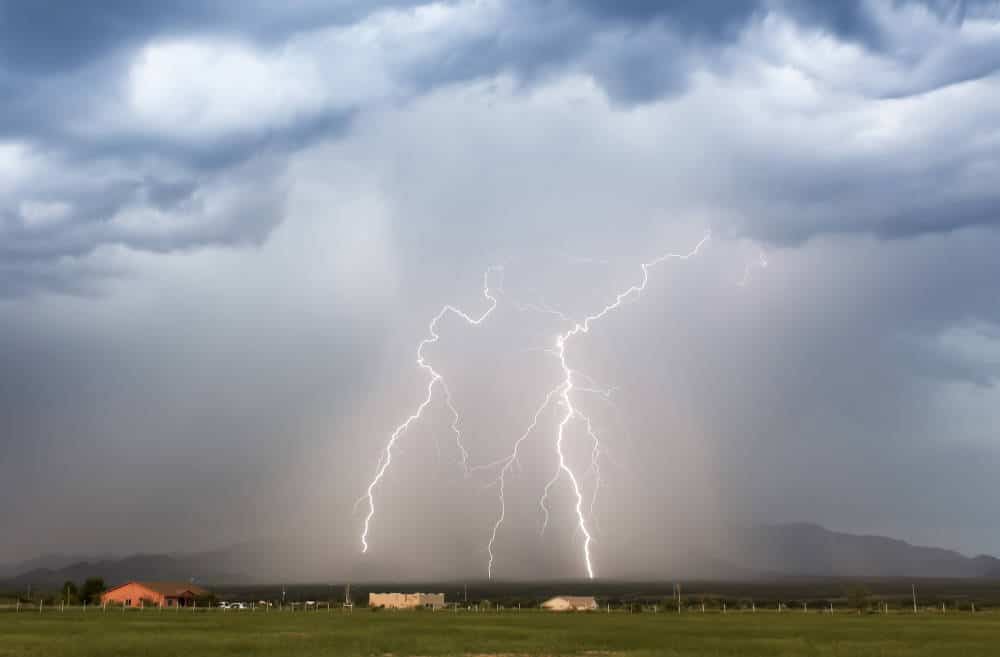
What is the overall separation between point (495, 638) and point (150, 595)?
239 feet

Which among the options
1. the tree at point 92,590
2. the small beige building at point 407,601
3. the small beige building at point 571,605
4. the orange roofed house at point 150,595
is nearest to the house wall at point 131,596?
the orange roofed house at point 150,595

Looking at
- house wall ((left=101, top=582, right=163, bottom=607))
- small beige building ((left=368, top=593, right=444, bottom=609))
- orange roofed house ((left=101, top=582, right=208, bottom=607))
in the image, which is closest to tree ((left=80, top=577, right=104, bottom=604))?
orange roofed house ((left=101, top=582, right=208, bottom=607))

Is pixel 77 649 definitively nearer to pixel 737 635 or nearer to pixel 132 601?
pixel 737 635

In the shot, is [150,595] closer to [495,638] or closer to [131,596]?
[131,596]

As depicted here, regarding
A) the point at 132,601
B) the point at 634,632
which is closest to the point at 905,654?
the point at 634,632

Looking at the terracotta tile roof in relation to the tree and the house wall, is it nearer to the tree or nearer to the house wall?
the house wall

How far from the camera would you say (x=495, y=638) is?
153 feet

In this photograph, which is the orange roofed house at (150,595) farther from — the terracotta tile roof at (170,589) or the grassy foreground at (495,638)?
the grassy foreground at (495,638)

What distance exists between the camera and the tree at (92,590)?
110000mm

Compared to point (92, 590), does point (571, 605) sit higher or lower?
lower

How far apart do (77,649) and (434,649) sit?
14.8 metres

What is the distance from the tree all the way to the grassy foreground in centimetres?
5333

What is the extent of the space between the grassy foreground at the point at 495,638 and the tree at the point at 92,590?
5333 centimetres

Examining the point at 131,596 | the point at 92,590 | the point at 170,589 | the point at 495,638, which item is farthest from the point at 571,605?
the point at 92,590
